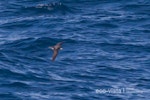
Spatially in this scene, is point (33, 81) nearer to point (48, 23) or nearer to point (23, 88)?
point (23, 88)

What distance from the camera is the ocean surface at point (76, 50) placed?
99.9 feet

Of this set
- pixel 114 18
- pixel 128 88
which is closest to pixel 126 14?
pixel 114 18

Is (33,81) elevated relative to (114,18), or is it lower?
lower

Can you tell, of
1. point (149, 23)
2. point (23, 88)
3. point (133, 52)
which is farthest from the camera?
point (149, 23)

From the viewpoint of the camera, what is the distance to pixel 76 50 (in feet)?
117

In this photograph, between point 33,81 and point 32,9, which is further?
point 32,9

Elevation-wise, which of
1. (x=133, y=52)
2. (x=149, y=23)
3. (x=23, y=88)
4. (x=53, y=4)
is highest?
(x=53, y=4)

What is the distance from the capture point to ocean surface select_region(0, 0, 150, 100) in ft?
99.9

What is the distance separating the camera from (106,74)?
32406mm

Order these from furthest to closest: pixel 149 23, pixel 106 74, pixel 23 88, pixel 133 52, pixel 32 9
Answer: pixel 32 9 < pixel 149 23 < pixel 133 52 < pixel 106 74 < pixel 23 88

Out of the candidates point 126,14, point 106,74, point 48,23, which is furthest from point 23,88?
point 126,14

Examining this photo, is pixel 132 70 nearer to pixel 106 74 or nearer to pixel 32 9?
pixel 106 74

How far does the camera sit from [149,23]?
40.5 m

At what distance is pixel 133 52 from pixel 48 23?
7723 mm
